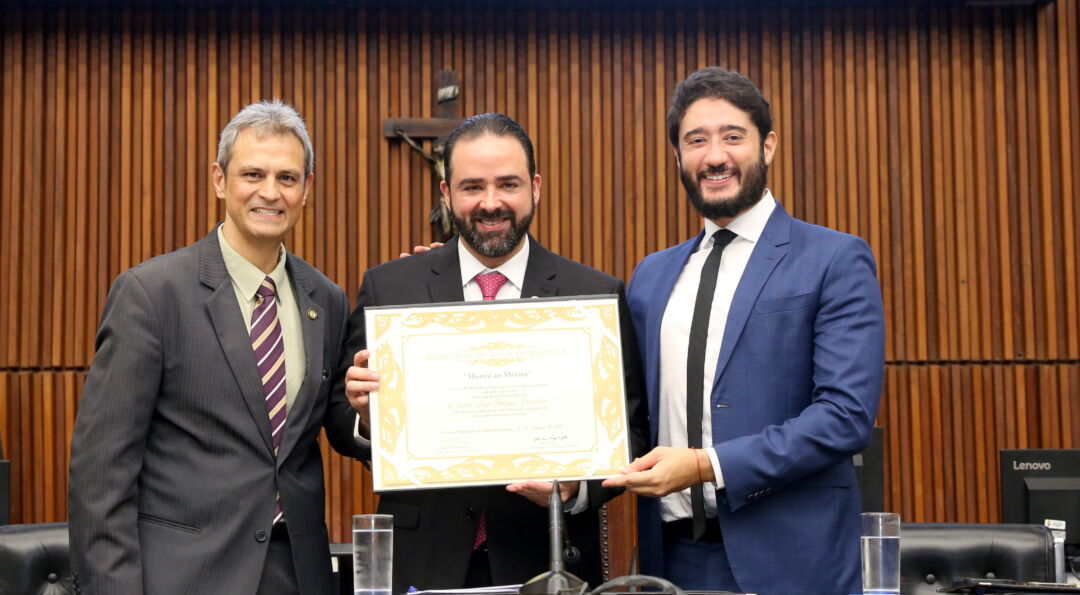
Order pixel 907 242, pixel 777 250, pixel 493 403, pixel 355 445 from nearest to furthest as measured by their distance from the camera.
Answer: pixel 493 403
pixel 355 445
pixel 777 250
pixel 907 242

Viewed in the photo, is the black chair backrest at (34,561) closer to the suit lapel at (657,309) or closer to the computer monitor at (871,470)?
the suit lapel at (657,309)

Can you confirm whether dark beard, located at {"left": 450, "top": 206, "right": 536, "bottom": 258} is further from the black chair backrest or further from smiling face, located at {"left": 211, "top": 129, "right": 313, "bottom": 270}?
the black chair backrest

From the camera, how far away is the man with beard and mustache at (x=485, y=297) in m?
2.46

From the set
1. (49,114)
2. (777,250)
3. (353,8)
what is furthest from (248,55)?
(777,250)

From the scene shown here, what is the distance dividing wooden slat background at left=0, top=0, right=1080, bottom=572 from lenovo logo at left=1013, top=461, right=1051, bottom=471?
6.94ft

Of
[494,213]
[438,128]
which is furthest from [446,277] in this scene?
[438,128]

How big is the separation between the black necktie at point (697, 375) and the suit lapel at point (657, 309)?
95mm

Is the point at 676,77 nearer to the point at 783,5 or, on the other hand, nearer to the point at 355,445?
the point at 783,5

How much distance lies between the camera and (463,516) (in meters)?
2.46

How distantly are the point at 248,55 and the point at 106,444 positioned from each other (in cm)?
404

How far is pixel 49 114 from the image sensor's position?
230 inches

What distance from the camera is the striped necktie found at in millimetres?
2432

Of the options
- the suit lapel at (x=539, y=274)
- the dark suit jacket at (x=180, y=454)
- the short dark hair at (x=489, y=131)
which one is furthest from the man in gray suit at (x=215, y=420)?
the suit lapel at (x=539, y=274)

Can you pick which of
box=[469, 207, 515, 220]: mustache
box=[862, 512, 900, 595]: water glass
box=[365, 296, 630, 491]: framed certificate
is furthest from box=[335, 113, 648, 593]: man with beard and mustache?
box=[862, 512, 900, 595]: water glass
